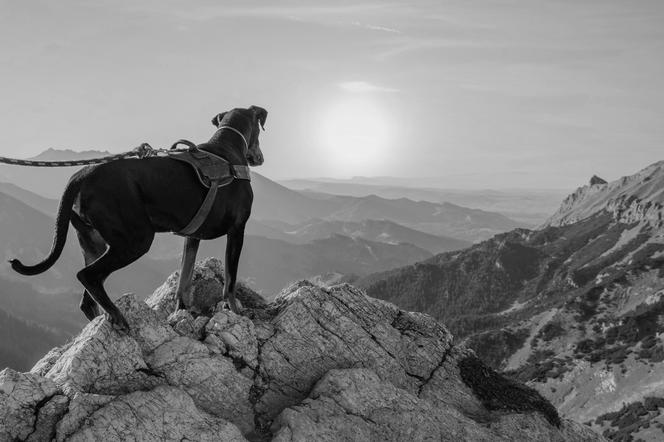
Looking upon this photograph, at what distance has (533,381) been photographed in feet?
349

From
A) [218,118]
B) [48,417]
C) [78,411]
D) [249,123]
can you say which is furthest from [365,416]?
[218,118]

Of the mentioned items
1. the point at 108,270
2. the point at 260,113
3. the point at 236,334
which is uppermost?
the point at 260,113

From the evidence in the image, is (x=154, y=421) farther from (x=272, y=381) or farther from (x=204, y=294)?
(x=204, y=294)

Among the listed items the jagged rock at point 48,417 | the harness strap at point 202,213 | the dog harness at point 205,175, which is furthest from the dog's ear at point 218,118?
the jagged rock at point 48,417

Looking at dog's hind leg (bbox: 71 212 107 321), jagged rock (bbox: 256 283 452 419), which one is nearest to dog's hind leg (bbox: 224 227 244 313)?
jagged rock (bbox: 256 283 452 419)

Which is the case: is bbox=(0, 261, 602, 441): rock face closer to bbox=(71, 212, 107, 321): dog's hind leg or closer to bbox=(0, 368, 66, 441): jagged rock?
bbox=(0, 368, 66, 441): jagged rock

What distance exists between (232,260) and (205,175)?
243 cm

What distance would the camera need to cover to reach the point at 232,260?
42.1 feet

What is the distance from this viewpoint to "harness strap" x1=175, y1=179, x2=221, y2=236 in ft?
38.5

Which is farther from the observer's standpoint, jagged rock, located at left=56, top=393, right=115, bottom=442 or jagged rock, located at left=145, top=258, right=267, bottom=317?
jagged rock, located at left=145, top=258, right=267, bottom=317

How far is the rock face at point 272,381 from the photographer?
9.38 meters

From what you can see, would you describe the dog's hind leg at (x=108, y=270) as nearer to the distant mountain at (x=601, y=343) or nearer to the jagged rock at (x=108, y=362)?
the jagged rock at (x=108, y=362)

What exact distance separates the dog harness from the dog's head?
1.76 meters

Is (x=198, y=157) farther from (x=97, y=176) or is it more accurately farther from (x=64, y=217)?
(x=64, y=217)
